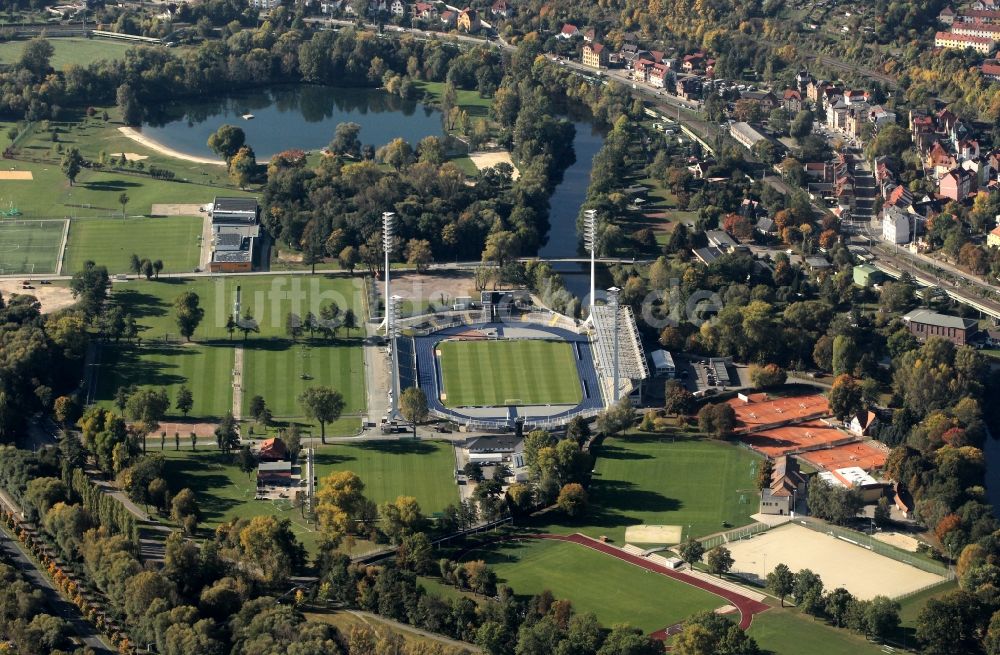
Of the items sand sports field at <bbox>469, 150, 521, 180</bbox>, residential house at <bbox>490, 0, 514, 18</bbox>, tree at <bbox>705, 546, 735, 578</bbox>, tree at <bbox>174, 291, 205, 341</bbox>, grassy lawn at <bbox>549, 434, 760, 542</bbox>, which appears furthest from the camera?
residential house at <bbox>490, 0, 514, 18</bbox>

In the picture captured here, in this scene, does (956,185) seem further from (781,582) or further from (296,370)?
(781,582)

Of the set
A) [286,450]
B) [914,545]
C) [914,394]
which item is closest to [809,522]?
[914,545]

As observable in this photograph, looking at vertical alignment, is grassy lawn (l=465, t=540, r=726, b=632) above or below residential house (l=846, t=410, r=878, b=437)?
below

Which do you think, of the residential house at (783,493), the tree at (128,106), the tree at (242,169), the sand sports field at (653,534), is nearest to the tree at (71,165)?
the tree at (242,169)

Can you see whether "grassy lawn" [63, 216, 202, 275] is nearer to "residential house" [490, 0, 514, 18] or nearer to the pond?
the pond

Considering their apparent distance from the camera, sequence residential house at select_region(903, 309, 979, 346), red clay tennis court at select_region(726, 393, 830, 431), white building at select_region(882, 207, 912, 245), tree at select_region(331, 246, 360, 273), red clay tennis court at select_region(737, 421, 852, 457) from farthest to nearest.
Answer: white building at select_region(882, 207, 912, 245), tree at select_region(331, 246, 360, 273), residential house at select_region(903, 309, 979, 346), red clay tennis court at select_region(726, 393, 830, 431), red clay tennis court at select_region(737, 421, 852, 457)

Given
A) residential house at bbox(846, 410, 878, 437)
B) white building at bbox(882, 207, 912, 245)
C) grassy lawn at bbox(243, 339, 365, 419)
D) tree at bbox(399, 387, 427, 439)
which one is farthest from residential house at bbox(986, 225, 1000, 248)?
tree at bbox(399, 387, 427, 439)
